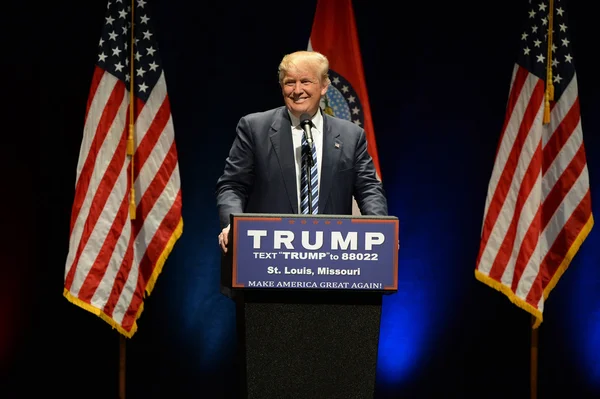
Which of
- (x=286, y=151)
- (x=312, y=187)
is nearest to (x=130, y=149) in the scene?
(x=286, y=151)

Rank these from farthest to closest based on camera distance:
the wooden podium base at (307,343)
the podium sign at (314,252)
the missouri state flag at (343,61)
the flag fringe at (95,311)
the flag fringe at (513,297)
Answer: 1. the missouri state flag at (343,61)
2. the flag fringe at (513,297)
3. the flag fringe at (95,311)
4. the wooden podium base at (307,343)
5. the podium sign at (314,252)

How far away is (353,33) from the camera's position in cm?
467

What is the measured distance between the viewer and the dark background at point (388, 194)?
4699 mm

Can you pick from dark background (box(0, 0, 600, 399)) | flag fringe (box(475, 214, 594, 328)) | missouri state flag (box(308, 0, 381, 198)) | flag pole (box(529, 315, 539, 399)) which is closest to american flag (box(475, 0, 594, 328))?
flag fringe (box(475, 214, 594, 328))

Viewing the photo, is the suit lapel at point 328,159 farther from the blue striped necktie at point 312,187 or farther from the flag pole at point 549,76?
the flag pole at point 549,76

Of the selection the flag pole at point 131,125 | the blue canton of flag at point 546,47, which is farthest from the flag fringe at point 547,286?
the flag pole at point 131,125

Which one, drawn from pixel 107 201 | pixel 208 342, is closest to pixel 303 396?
pixel 107 201

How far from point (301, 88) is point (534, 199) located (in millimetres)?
2184

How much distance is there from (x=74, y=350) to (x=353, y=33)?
236 cm

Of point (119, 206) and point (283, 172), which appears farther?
point (119, 206)

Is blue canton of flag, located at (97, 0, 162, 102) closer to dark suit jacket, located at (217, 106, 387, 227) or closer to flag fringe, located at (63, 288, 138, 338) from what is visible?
flag fringe, located at (63, 288, 138, 338)

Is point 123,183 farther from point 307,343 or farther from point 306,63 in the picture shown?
point 307,343

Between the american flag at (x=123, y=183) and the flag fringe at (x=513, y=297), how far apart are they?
1.67m

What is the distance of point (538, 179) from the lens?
4523 millimetres
